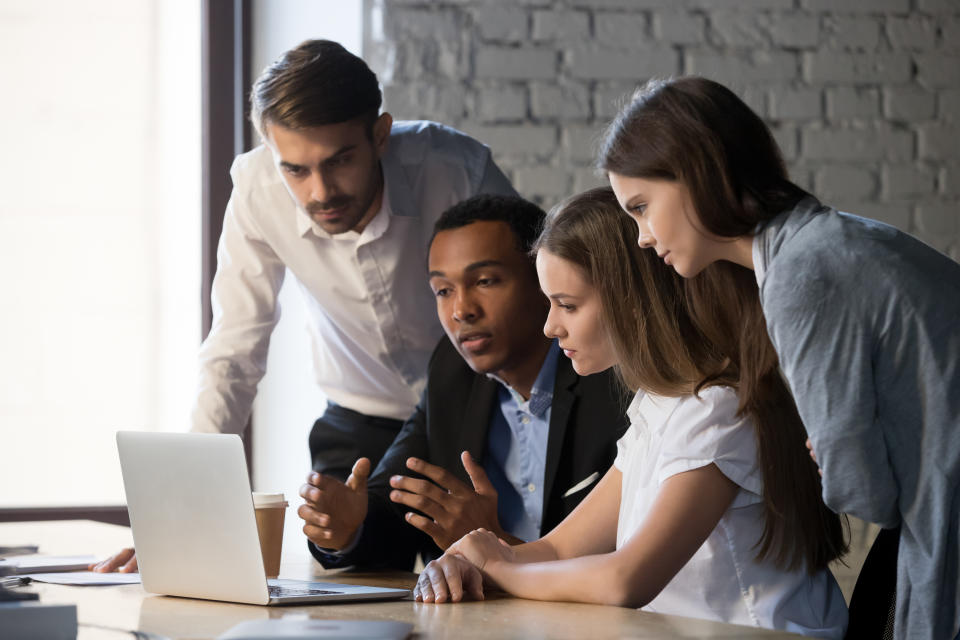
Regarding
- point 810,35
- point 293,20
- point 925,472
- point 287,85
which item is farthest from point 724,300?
point 293,20

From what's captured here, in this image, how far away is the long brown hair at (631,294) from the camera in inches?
56.1

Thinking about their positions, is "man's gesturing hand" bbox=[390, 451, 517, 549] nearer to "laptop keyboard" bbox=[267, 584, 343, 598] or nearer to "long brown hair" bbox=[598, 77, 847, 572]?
"laptop keyboard" bbox=[267, 584, 343, 598]

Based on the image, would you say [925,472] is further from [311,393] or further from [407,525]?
[311,393]

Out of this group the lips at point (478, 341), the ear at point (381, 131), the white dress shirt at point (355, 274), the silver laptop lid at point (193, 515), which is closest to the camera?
the silver laptop lid at point (193, 515)

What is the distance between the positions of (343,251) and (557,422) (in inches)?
26.2

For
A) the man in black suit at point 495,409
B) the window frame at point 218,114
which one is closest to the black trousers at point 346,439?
the man in black suit at point 495,409

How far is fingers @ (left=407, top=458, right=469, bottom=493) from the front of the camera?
1418mm

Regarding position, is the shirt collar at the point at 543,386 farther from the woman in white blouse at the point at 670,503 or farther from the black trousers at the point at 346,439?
the black trousers at the point at 346,439

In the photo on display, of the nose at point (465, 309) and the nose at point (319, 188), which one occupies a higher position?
the nose at point (319, 188)

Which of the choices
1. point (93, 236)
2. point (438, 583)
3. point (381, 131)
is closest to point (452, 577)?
point (438, 583)

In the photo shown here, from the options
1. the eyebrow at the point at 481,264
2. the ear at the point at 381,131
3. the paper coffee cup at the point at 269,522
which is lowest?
the paper coffee cup at the point at 269,522

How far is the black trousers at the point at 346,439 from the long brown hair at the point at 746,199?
1.03 metres

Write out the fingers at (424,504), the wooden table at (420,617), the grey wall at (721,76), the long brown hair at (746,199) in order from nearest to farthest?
1. the wooden table at (420,617)
2. the long brown hair at (746,199)
3. the fingers at (424,504)
4. the grey wall at (721,76)

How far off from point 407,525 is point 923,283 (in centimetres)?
83
